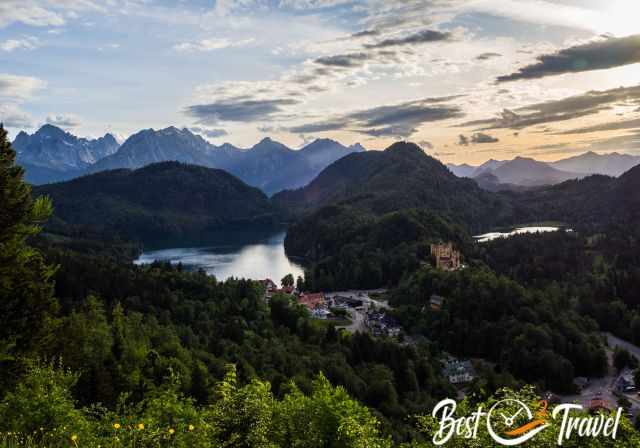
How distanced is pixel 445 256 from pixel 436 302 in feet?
114

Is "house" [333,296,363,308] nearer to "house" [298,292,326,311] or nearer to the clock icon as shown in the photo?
"house" [298,292,326,311]

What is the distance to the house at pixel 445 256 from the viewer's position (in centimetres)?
11675

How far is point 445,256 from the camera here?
11938 centimetres

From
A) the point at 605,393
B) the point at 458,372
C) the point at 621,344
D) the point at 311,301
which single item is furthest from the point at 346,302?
the point at 605,393

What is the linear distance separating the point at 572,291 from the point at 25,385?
98.3 m

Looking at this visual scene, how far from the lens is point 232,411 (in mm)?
14477

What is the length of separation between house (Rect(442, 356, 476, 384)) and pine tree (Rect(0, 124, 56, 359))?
50004mm

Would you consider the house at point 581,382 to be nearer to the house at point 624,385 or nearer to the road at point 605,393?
the road at point 605,393

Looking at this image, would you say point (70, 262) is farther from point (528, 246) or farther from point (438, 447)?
point (528, 246)

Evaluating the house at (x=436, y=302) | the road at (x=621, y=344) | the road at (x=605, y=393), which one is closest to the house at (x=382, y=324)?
the house at (x=436, y=302)

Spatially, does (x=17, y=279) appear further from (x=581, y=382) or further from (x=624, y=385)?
(x=581, y=382)

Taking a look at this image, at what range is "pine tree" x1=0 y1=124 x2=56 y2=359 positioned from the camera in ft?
56.0

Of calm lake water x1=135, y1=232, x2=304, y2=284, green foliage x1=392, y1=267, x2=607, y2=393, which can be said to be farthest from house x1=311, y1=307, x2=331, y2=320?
calm lake water x1=135, y1=232, x2=304, y2=284

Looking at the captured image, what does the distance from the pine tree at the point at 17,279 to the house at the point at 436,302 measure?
71.5 metres
